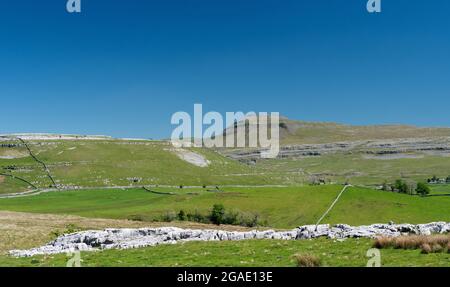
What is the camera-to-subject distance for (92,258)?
31.2m

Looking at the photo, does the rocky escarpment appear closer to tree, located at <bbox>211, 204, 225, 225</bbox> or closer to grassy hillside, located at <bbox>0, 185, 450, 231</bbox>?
tree, located at <bbox>211, 204, 225, 225</bbox>

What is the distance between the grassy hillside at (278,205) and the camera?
122 m

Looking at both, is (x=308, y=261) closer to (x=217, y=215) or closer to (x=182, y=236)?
(x=182, y=236)

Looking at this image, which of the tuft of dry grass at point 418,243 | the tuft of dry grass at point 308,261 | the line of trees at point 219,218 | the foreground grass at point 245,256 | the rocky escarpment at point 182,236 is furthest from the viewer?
the line of trees at point 219,218

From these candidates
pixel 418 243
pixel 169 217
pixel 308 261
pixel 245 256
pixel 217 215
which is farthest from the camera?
pixel 169 217

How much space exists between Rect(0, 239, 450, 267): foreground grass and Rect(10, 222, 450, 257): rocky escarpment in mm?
2343

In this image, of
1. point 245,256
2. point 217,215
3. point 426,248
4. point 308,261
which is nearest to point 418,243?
point 426,248

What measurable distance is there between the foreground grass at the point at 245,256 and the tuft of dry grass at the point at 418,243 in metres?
0.68

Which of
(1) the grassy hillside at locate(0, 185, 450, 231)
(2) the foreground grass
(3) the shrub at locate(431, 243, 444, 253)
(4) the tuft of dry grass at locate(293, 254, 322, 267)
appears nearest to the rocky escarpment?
(2) the foreground grass

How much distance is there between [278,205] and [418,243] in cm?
11750

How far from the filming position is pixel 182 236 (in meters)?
40.6

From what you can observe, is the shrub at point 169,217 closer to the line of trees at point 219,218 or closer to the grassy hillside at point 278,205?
the line of trees at point 219,218

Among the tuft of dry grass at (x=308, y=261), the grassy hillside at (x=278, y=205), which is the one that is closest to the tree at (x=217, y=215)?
the grassy hillside at (x=278, y=205)
